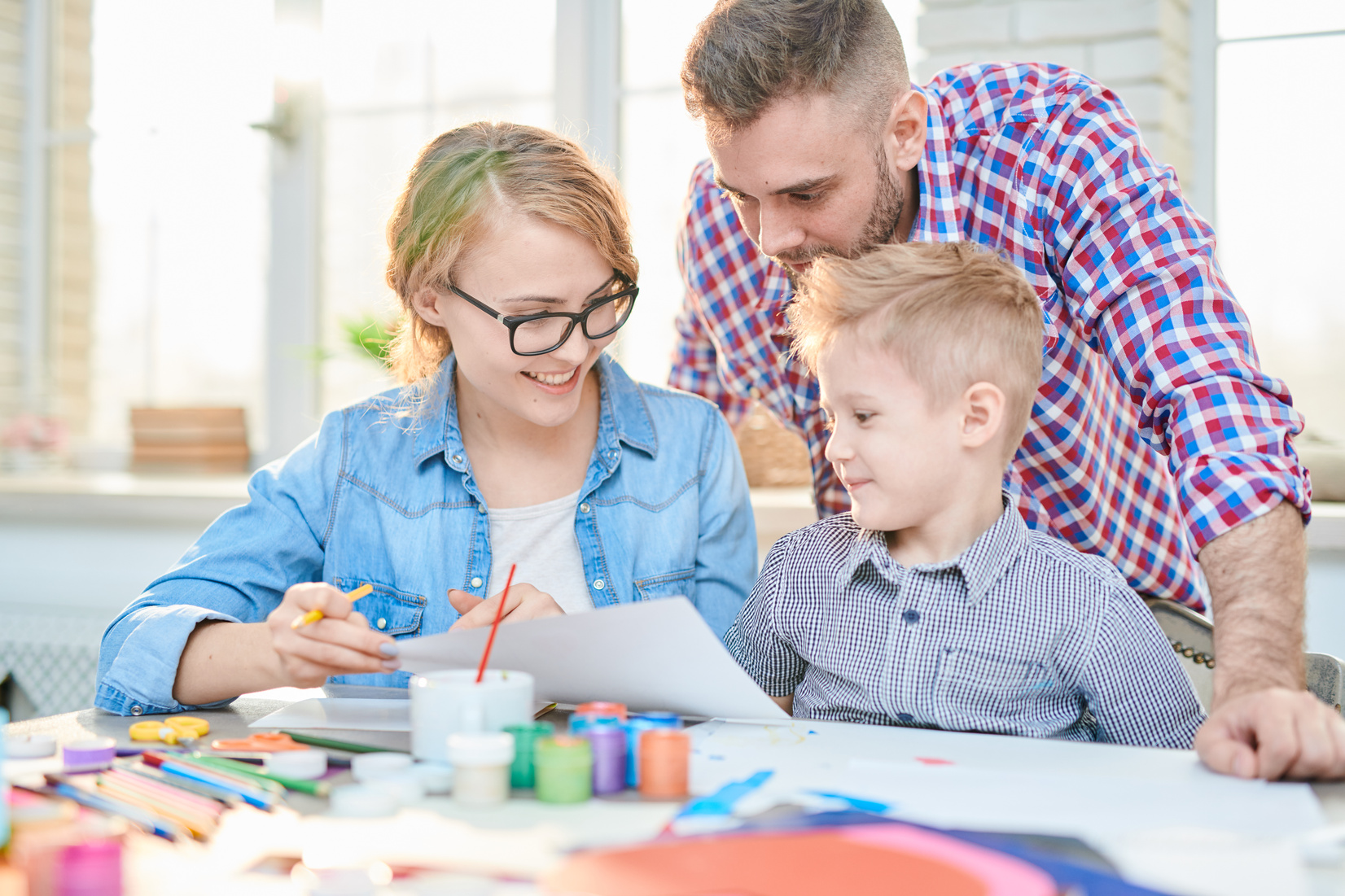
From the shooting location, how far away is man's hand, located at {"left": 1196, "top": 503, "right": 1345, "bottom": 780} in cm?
84

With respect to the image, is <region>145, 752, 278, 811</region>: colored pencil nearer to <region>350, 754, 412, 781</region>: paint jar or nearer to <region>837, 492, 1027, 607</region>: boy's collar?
<region>350, 754, 412, 781</region>: paint jar

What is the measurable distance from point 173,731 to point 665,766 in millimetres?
448

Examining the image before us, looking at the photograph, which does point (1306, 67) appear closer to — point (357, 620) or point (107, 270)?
Result: point (357, 620)

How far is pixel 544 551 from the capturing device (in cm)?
142

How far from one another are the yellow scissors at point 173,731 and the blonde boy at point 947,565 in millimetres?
581

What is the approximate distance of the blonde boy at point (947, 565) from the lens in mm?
1102

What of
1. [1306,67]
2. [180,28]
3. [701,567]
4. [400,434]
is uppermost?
[180,28]

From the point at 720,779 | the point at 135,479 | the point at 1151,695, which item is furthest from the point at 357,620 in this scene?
the point at 135,479

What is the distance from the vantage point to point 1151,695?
1090mm

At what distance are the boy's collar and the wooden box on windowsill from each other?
242cm

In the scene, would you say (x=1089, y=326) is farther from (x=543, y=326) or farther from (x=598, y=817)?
(x=598, y=817)

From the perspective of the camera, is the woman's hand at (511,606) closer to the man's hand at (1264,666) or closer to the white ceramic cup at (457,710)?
the white ceramic cup at (457,710)

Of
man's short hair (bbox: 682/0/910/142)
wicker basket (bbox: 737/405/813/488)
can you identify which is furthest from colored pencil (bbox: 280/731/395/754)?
wicker basket (bbox: 737/405/813/488)

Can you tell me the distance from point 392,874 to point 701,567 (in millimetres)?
820
